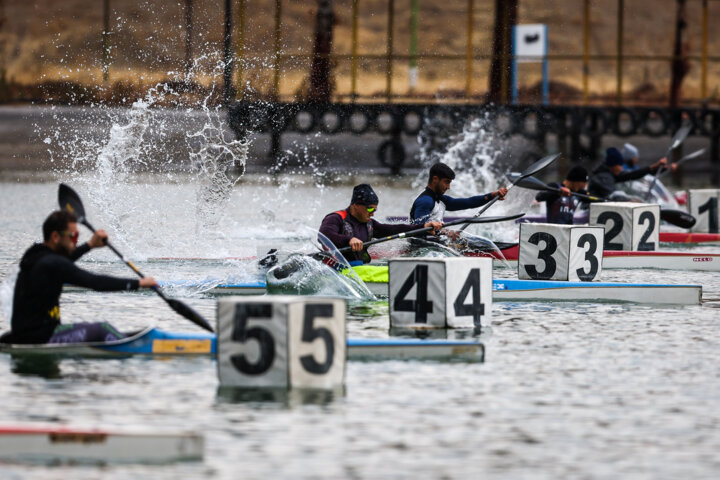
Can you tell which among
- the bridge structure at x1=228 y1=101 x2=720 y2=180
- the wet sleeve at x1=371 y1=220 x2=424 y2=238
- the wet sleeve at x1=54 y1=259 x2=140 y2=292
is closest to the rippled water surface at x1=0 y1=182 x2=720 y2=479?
the wet sleeve at x1=54 y1=259 x2=140 y2=292

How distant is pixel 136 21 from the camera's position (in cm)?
5344

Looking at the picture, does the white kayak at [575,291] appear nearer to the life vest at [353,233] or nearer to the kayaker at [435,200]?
the life vest at [353,233]

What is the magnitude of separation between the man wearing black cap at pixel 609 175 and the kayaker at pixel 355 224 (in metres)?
8.30

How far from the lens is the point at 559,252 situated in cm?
1627

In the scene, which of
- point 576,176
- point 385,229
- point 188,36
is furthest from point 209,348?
point 188,36

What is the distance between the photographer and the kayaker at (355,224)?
15.0m

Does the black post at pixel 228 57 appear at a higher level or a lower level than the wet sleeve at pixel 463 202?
higher

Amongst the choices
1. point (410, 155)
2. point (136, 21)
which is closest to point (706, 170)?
Result: point (410, 155)

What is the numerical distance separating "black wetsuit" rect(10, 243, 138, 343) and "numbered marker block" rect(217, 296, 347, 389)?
3.93ft

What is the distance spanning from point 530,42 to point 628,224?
2149 centimetres

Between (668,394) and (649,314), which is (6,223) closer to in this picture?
(649,314)

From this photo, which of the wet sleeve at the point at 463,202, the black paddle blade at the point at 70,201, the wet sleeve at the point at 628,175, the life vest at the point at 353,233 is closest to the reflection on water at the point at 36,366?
the black paddle blade at the point at 70,201

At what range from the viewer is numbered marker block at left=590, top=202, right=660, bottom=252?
19.9 meters

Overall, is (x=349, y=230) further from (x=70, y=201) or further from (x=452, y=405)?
(x=452, y=405)
